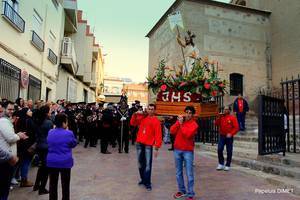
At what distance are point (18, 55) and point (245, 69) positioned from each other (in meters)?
15.8

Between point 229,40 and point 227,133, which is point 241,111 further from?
point 229,40

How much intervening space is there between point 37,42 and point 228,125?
10688mm

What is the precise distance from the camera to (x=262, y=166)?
780cm

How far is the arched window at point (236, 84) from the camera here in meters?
21.2

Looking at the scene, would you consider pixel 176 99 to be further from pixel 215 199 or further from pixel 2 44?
pixel 2 44

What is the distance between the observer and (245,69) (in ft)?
70.6

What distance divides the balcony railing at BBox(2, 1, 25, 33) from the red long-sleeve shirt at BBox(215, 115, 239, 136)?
8.35 metres

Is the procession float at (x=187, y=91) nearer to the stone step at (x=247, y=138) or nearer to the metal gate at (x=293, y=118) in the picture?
the metal gate at (x=293, y=118)

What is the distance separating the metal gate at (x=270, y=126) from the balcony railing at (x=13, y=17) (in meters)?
9.10

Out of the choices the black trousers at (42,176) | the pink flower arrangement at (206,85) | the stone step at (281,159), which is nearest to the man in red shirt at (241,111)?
the stone step at (281,159)

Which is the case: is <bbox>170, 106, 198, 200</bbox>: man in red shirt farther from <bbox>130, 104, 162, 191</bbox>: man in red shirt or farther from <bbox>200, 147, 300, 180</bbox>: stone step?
<bbox>200, 147, 300, 180</bbox>: stone step

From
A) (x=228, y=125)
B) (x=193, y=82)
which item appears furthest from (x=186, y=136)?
(x=228, y=125)

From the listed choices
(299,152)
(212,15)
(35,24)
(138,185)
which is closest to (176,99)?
(138,185)

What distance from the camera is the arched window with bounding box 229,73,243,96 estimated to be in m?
21.2
